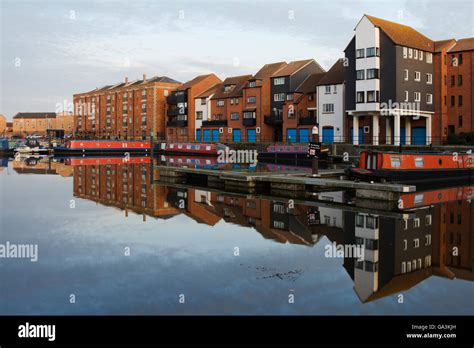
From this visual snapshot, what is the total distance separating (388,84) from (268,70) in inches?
950

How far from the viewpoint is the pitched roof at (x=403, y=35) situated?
46.5 m

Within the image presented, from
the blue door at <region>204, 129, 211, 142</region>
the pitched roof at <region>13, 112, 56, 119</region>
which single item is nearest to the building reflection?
the blue door at <region>204, 129, 211, 142</region>

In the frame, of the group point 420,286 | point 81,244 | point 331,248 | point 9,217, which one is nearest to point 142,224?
point 81,244

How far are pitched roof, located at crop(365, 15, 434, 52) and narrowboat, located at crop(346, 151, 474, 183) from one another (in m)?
20.7

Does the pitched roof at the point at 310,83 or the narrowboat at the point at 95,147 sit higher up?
the pitched roof at the point at 310,83

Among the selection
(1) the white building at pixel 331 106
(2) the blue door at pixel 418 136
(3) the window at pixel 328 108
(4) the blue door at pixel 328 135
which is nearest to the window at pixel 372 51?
(1) the white building at pixel 331 106

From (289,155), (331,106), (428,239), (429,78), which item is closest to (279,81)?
(331,106)

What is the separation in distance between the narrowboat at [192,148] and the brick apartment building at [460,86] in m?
23.3

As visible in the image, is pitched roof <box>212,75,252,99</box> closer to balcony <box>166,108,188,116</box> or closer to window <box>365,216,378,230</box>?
balcony <box>166,108,188,116</box>

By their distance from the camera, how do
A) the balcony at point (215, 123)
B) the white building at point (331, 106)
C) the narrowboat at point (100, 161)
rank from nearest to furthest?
the narrowboat at point (100, 161), the white building at point (331, 106), the balcony at point (215, 123)

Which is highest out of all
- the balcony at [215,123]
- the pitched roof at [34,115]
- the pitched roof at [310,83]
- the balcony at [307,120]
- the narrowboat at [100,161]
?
the pitched roof at [34,115]

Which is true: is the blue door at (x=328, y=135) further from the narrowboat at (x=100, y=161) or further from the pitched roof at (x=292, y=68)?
the narrowboat at (x=100, y=161)

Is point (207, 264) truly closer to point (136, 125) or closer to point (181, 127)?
point (181, 127)

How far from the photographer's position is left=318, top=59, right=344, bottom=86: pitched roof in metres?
53.0
